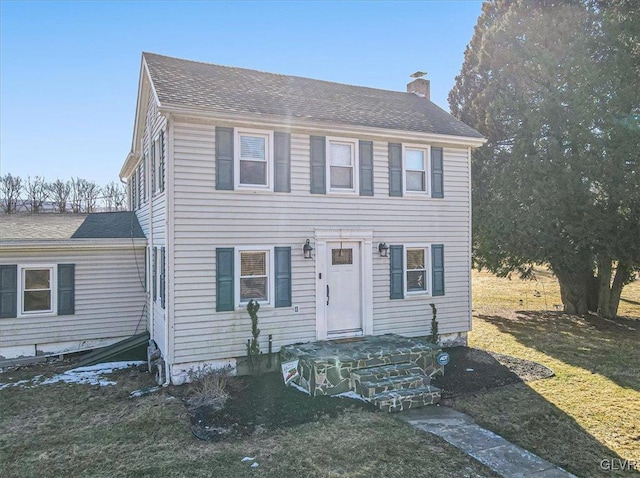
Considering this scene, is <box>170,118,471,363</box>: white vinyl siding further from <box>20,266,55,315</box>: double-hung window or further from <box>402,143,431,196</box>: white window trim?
<box>20,266,55,315</box>: double-hung window

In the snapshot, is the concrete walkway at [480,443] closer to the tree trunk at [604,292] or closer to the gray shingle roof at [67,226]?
the gray shingle roof at [67,226]

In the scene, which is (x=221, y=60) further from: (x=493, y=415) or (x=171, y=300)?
(x=493, y=415)

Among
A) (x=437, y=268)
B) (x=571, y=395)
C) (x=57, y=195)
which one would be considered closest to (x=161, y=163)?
(x=437, y=268)

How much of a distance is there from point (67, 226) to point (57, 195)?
82.6ft

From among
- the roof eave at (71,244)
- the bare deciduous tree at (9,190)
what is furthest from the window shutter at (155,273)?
the bare deciduous tree at (9,190)

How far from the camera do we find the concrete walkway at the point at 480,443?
16.9ft

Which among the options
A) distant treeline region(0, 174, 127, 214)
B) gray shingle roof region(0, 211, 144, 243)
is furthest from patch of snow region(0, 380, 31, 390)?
distant treeline region(0, 174, 127, 214)

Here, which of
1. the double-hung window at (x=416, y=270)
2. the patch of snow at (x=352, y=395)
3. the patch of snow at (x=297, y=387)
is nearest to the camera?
the patch of snow at (x=352, y=395)

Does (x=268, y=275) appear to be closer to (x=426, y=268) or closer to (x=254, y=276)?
(x=254, y=276)

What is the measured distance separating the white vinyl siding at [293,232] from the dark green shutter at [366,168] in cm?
16

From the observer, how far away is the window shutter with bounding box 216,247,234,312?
8.60m

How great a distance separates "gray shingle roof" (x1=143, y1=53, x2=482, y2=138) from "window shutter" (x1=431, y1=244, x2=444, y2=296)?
288 centimetres

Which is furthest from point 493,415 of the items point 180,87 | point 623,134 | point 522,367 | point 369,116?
point 623,134

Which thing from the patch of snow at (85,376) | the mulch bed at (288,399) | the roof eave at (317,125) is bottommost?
the patch of snow at (85,376)
